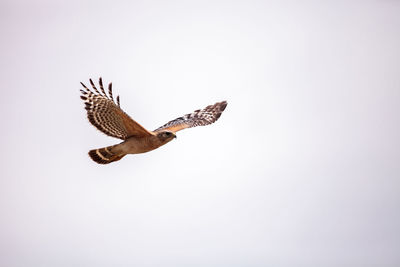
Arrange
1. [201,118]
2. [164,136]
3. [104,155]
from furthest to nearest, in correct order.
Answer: [201,118], [104,155], [164,136]

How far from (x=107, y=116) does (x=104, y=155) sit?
0.55 meters

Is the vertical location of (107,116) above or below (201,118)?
below

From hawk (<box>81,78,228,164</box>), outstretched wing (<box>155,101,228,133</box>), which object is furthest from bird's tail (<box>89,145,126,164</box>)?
outstretched wing (<box>155,101,228,133</box>)

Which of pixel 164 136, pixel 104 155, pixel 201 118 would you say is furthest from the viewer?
pixel 201 118

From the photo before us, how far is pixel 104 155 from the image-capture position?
29.8ft

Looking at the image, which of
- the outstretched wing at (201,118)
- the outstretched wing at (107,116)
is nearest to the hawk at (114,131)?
the outstretched wing at (107,116)

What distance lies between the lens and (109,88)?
27.8 feet

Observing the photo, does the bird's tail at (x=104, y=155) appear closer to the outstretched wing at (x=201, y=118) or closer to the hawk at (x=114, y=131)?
the hawk at (x=114, y=131)

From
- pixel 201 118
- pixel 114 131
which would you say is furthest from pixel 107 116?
pixel 201 118

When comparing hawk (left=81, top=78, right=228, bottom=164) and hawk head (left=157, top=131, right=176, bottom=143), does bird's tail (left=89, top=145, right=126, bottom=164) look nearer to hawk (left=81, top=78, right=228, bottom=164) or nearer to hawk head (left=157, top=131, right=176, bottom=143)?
hawk (left=81, top=78, right=228, bottom=164)

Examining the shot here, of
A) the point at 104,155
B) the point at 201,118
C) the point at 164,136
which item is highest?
the point at 201,118

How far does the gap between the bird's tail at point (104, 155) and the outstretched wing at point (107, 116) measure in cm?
20

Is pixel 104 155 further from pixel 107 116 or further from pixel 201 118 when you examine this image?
pixel 201 118

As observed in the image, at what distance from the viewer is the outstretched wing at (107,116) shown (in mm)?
8656
